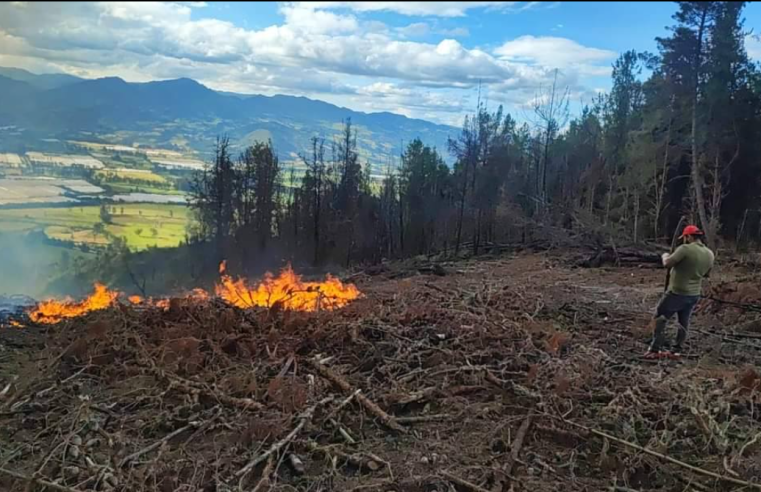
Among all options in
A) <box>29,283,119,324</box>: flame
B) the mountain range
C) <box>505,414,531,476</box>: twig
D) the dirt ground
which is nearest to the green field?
the mountain range

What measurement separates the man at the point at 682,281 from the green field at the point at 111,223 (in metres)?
11.9

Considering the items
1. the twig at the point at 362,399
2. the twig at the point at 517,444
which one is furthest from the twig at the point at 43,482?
the twig at the point at 517,444

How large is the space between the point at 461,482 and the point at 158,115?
16586 millimetres

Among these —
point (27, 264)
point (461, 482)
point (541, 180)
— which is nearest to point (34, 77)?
point (27, 264)

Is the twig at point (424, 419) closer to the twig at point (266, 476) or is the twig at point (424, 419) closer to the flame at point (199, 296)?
the twig at point (266, 476)

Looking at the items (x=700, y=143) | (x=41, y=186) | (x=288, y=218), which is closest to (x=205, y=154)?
(x=288, y=218)

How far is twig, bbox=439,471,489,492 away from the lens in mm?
3770

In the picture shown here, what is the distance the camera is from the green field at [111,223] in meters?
12.5

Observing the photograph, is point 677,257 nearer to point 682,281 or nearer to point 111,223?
point 682,281

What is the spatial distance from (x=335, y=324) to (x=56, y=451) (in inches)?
132

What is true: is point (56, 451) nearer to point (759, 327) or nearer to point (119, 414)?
point (119, 414)

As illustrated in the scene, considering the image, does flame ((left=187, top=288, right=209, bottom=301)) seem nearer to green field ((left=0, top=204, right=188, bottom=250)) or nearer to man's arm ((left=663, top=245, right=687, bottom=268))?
green field ((left=0, top=204, right=188, bottom=250))

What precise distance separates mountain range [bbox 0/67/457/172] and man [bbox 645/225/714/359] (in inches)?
343

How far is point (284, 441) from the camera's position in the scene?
4320 millimetres
